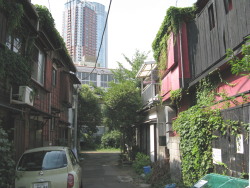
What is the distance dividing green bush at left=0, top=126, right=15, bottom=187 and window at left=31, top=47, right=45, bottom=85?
5.30 m

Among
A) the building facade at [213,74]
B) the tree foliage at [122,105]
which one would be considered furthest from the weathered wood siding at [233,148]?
the tree foliage at [122,105]

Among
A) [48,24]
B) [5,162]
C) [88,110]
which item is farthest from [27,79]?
[88,110]

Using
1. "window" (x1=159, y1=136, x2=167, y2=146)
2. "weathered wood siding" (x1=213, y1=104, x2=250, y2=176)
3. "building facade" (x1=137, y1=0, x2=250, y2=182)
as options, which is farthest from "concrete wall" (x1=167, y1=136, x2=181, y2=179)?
"weathered wood siding" (x1=213, y1=104, x2=250, y2=176)

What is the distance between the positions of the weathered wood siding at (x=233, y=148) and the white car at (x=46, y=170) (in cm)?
358

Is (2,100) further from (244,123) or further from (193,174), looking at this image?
(244,123)

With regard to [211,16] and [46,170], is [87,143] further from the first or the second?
[46,170]

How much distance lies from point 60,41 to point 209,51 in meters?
7.60

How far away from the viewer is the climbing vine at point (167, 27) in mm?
10023

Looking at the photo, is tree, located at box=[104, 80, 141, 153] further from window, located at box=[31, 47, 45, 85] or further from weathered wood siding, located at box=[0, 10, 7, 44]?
weathered wood siding, located at box=[0, 10, 7, 44]

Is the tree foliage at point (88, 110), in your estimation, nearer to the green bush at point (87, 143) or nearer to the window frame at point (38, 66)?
the green bush at point (87, 143)

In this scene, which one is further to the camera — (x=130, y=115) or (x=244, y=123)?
(x=130, y=115)

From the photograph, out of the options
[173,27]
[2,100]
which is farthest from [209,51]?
[2,100]

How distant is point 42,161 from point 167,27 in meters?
8.48

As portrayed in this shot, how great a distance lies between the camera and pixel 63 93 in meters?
14.6
